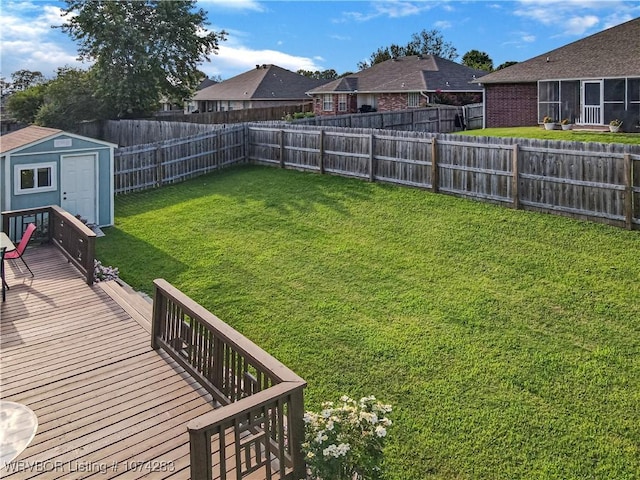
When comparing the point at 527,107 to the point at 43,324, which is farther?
the point at 527,107

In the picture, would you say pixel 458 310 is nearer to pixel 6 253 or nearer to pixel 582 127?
pixel 6 253

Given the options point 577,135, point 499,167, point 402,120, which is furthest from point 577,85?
point 499,167

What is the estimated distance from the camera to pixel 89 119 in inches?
1294

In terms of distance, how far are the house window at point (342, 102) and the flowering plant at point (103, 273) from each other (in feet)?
102

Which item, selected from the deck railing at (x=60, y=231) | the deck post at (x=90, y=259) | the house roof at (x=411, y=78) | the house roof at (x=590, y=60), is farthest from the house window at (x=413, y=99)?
the deck post at (x=90, y=259)

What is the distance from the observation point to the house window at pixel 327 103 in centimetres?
3925

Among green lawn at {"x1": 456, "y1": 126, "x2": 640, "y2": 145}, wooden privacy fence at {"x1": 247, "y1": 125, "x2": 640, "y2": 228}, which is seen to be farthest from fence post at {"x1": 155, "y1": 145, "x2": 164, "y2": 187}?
green lawn at {"x1": 456, "y1": 126, "x2": 640, "y2": 145}

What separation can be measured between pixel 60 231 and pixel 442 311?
7.45 meters

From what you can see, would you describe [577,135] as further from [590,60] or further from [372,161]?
[372,161]

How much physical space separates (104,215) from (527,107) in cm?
2011

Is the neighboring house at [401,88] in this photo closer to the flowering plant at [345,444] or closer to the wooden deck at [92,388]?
the wooden deck at [92,388]

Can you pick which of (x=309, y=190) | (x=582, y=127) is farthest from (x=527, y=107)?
(x=309, y=190)

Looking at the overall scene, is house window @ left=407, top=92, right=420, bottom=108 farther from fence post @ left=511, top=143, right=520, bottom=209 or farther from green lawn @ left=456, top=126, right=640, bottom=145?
fence post @ left=511, top=143, right=520, bottom=209

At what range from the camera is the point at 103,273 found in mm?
9109
